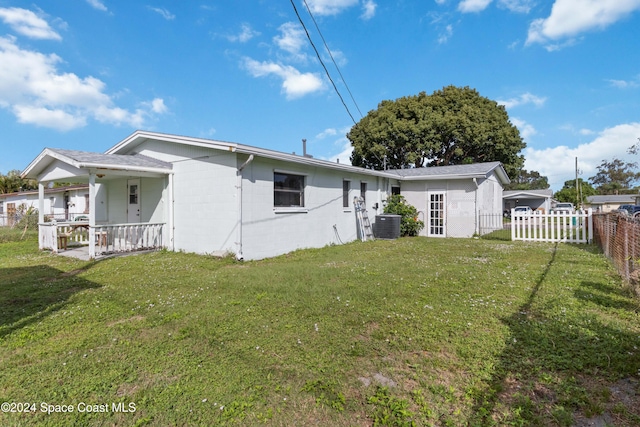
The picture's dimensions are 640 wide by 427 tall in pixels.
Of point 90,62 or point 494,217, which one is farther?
point 494,217

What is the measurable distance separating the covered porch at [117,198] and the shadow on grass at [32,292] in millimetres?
1538

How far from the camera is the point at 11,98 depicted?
13.0 metres

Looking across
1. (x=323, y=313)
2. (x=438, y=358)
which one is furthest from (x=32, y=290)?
(x=438, y=358)

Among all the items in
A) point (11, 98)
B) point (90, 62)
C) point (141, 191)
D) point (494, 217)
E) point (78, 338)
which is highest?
point (90, 62)

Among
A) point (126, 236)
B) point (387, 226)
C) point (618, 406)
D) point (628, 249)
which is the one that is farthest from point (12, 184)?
point (628, 249)

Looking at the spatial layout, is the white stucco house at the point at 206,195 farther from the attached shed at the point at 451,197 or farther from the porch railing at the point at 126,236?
the attached shed at the point at 451,197

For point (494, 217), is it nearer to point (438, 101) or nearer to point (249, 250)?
point (249, 250)

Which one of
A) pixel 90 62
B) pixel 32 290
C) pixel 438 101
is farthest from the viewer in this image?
pixel 438 101

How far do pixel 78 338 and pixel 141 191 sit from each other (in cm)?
835

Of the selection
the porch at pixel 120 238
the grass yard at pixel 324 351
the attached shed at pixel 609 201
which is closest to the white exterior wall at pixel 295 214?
the grass yard at pixel 324 351

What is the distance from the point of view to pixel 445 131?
25578 millimetres

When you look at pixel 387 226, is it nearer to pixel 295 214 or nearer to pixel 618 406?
pixel 295 214

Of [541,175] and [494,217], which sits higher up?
[541,175]

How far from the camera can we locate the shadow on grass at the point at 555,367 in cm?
213
